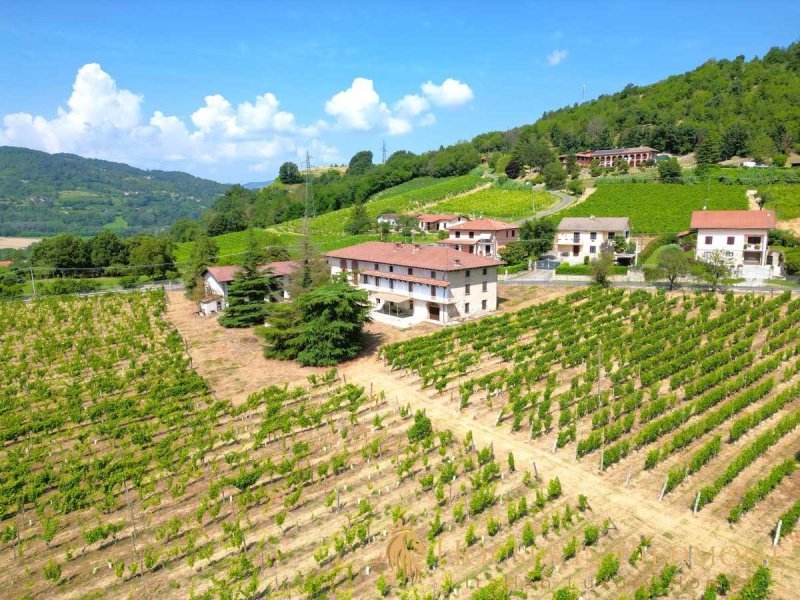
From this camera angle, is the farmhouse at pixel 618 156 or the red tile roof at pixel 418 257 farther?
the farmhouse at pixel 618 156

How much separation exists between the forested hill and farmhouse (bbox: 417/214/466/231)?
213 feet

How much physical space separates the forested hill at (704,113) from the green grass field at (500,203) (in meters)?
44.1

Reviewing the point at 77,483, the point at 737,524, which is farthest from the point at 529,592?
the point at 77,483

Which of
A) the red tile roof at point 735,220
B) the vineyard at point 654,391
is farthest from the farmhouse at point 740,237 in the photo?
the vineyard at point 654,391

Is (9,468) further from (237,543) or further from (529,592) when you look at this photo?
(529,592)

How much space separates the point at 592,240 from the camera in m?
64.4

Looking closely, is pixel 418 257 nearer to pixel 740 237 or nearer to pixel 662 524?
pixel 662 524

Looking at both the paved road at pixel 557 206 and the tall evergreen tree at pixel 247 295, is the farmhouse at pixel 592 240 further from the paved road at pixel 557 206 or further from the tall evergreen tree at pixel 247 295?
the tall evergreen tree at pixel 247 295

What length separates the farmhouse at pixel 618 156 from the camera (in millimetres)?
122625

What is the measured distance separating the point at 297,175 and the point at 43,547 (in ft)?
582

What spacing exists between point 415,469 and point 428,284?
2428 cm

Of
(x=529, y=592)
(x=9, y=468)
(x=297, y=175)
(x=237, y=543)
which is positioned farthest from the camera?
(x=297, y=175)

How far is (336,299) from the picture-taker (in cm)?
3497

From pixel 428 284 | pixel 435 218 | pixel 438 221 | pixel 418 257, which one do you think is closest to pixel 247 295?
pixel 418 257
